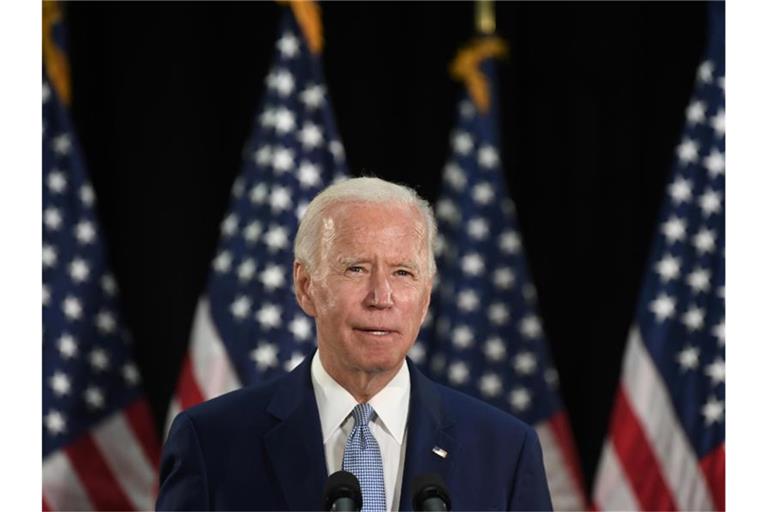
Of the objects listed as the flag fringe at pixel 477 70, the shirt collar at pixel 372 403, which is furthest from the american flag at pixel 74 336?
the shirt collar at pixel 372 403

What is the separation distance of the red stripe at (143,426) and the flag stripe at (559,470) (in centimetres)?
173

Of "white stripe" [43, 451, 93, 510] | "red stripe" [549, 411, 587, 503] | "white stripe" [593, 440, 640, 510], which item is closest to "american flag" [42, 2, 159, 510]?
"white stripe" [43, 451, 93, 510]

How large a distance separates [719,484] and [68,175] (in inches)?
121

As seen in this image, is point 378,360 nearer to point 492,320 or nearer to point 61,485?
point 492,320

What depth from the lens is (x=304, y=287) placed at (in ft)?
6.57

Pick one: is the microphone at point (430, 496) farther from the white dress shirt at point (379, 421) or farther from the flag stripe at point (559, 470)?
the flag stripe at point (559, 470)

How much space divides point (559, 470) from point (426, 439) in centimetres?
298

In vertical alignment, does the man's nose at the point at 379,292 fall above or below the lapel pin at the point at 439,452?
above

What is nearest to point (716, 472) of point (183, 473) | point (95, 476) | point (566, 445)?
point (566, 445)

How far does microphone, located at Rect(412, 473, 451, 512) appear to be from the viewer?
58.1 inches

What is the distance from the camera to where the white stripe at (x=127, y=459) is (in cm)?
466

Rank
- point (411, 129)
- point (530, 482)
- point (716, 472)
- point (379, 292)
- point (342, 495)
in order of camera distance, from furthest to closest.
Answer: point (411, 129), point (716, 472), point (530, 482), point (379, 292), point (342, 495)

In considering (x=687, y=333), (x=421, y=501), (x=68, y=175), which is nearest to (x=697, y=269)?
(x=687, y=333)

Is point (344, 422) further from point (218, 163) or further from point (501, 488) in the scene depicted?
point (218, 163)
